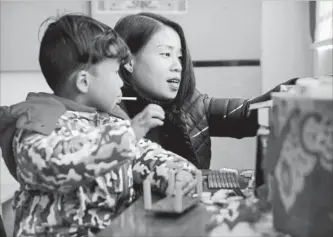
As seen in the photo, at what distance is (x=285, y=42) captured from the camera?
162 cm

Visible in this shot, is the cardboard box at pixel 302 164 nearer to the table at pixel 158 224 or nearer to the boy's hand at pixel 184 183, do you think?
the table at pixel 158 224

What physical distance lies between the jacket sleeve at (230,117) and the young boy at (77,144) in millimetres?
462

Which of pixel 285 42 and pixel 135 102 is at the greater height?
pixel 285 42

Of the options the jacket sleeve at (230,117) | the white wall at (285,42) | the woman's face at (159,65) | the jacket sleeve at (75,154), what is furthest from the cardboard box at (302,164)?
the white wall at (285,42)

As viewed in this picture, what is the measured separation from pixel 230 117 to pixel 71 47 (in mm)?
659

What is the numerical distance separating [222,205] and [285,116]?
23cm

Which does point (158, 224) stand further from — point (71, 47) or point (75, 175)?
point (71, 47)

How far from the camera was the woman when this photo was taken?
114 centimetres

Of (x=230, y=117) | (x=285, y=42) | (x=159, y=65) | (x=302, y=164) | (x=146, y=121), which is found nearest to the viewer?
(x=302, y=164)

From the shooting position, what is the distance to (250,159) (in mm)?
1614

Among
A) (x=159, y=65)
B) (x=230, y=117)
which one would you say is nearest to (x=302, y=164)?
(x=159, y=65)

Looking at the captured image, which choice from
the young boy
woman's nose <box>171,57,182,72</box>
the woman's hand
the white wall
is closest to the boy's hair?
the young boy

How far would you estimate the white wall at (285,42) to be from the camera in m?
1.54

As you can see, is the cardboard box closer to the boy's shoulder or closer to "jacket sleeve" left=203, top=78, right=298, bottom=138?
the boy's shoulder
